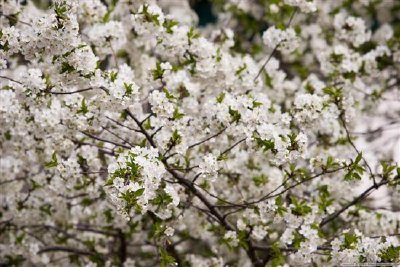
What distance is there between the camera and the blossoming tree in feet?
11.3

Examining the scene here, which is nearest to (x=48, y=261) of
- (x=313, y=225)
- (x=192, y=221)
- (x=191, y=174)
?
(x=192, y=221)

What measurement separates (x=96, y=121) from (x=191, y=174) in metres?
0.86

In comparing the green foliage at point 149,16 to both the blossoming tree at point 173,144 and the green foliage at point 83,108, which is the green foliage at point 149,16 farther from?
the green foliage at point 83,108

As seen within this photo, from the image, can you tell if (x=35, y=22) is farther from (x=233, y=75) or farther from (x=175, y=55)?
(x=233, y=75)

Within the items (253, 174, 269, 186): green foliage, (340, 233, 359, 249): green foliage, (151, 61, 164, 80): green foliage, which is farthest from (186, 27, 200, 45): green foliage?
(340, 233, 359, 249): green foliage

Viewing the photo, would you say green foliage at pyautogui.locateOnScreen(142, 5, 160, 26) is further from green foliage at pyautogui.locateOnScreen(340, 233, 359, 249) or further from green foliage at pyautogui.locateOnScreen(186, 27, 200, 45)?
green foliage at pyautogui.locateOnScreen(340, 233, 359, 249)

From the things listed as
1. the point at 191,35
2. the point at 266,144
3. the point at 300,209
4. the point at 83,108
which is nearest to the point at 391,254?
the point at 300,209

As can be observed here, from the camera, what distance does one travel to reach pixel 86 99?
399 centimetres

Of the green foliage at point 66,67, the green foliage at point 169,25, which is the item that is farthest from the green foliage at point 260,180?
the green foliage at point 66,67

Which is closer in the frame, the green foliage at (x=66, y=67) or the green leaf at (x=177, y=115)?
the green foliage at (x=66, y=67)

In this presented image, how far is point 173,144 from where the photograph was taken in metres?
3.58

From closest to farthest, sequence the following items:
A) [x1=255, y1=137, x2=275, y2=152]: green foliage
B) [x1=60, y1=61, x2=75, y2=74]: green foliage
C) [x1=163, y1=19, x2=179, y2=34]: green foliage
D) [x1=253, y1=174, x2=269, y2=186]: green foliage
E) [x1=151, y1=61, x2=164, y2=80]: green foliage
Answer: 1. [x1=60, y1=61, x2=75, y2=74]: green foliage
2. [x1=255, y1=137, x2=275, y2=152]: green foliage
3. [x1=151, y1=61, x2=164, y2=80]: green foliage
4. [x1=163, y1=19, x2=179, y2=34]: green foliage
5. [x1=253, y1=174, x2=269, y2=186]: green foliage

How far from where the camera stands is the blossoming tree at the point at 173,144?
3455mm

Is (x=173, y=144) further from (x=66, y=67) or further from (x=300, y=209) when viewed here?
(x=300, y=209)
